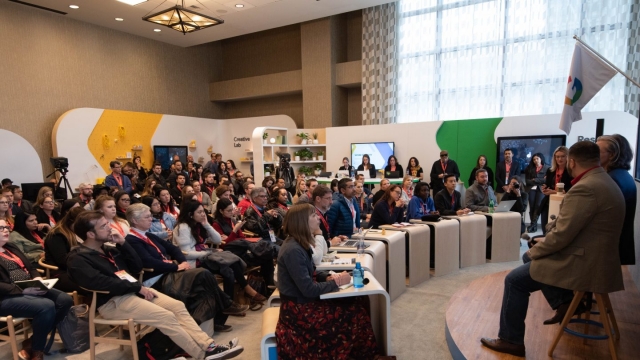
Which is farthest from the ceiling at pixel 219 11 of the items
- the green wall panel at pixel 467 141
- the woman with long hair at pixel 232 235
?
the woman with long hair at pixel 232 235

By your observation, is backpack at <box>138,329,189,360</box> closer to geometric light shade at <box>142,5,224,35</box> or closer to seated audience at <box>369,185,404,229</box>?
→ seated audience at <box>369,185,404,229</box>

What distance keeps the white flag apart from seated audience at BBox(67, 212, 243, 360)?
421 centimetres

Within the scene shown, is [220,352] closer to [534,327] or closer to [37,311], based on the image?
[37,311]

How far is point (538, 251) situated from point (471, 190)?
3.75 meters

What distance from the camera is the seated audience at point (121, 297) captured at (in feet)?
8.81

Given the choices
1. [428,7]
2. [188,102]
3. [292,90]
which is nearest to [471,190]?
[428,7]

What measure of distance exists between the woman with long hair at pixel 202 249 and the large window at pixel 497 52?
773 centimetres

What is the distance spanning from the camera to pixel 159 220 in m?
4.48

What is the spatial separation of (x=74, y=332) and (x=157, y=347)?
2.77 ft

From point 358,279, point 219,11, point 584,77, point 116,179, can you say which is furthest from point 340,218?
point 219,11

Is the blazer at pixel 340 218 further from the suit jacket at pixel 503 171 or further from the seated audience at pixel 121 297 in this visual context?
the suit jacket at pixel 503 171

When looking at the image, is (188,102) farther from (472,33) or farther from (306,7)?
(472,33)

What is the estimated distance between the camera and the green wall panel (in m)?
8.55

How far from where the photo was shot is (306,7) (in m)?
9.32
